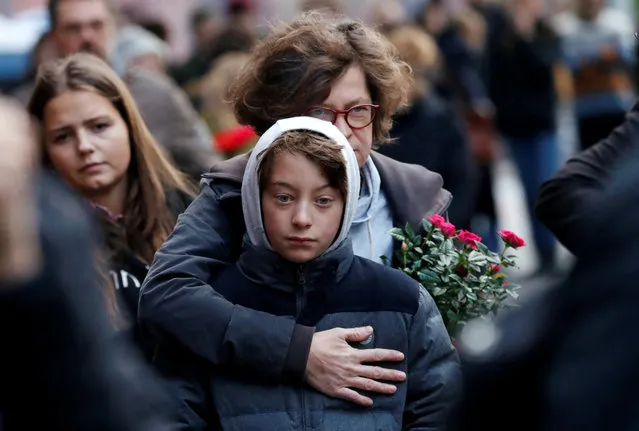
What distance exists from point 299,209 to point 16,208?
1798mm

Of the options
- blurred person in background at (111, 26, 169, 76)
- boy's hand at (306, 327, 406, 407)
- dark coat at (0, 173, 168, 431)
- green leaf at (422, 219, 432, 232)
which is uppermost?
blurred person in background at (111, 26, 169, 76)

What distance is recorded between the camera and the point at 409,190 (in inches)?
168

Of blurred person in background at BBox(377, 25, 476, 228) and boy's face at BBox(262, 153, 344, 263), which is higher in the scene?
blurred person in background at BBox(377, 25, 476, 228)

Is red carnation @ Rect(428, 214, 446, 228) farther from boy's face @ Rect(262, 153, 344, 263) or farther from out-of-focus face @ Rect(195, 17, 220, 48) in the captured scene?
out-of-focus face @ Rect(195, 17, 220, 48)

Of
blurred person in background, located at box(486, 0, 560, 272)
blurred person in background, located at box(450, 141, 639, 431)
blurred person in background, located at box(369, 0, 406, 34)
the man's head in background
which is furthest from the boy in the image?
the man's head in background

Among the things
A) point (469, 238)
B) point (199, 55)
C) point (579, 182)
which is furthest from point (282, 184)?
point (199, 55)

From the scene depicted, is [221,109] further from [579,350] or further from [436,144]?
[579,350]

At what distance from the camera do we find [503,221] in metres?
13.4

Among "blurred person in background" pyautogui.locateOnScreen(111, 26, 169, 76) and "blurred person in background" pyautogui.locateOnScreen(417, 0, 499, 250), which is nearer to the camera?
"blurred person in background" pyautogui.locateOnScreen(111, 26, 169, 76)

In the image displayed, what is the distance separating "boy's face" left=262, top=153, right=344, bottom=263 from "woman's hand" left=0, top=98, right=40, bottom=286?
171cm

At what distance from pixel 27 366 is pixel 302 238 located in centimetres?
170

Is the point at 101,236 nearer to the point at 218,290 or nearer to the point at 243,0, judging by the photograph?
the point at 218,290

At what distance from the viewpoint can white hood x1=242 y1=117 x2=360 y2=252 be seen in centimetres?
387

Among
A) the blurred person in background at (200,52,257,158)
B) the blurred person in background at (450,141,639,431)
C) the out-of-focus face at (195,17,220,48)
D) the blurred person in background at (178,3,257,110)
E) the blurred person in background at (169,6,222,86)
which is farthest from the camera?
the out-of-focus face at (195,17,220,48)
